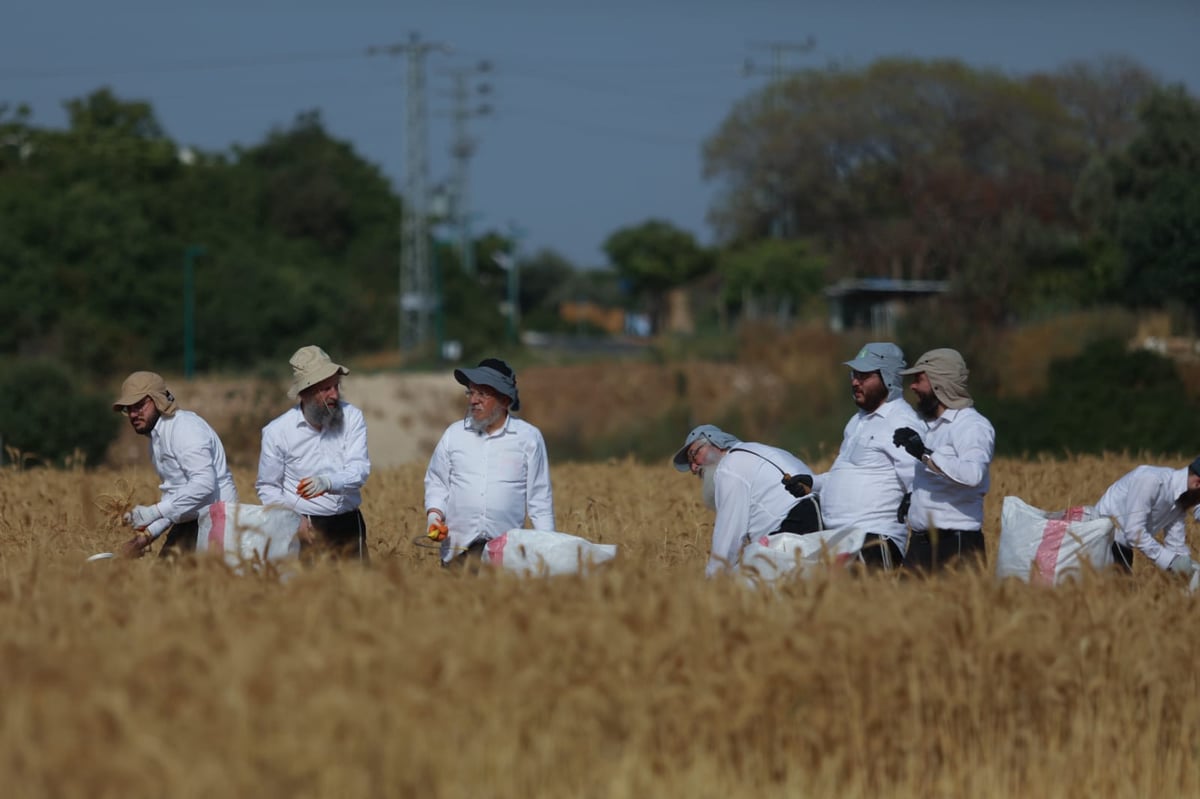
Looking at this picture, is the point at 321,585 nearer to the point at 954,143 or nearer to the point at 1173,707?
the point at 1173,707

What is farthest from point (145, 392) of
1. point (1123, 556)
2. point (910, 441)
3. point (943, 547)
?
point (1123, 556)

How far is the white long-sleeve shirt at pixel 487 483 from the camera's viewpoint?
8.96m

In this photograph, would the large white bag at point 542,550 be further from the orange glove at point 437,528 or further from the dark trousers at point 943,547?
the dark trousers at point 943,547

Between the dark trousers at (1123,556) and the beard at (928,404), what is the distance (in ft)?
3.81

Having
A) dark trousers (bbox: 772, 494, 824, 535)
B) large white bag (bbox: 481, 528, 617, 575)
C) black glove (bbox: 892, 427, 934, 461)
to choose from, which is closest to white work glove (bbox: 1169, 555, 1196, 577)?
black glove (bbox: 892, 427, 934, 461)

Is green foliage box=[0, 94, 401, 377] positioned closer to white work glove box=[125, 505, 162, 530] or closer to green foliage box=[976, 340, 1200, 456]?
green foliage box=[976, 340, 1200, 456]

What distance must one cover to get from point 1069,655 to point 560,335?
10745 centimetres

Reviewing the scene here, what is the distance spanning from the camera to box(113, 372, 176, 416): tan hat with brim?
897 centimetres

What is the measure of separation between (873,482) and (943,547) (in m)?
0.52

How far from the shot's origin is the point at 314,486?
9.01 metres

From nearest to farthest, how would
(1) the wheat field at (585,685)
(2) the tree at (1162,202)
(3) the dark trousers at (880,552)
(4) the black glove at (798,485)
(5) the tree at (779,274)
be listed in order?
(1) the wheat field at (585,685) < (4) the black glove at (798,485) < (3) the dark trousers at (880,552) < (2) the tree at (1162,202) < (5) the tree at (779,274)

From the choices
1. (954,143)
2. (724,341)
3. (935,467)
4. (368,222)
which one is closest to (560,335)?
(368,222)

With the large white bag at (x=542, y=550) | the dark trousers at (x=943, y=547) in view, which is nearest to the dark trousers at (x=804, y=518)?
the dark trousers at (x=943, y=547)

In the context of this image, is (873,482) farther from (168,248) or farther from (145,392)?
(168,248)
